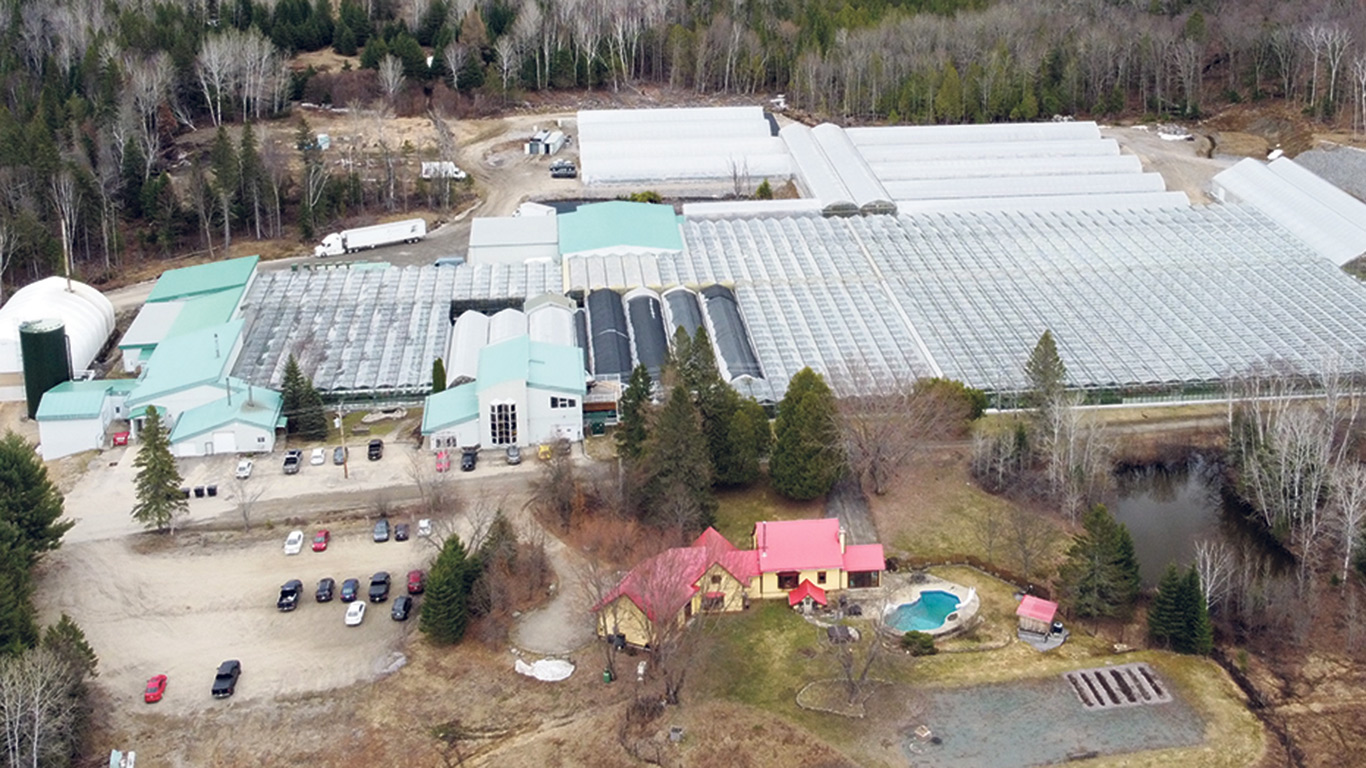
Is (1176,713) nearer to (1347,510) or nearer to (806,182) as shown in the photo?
(1347,510)

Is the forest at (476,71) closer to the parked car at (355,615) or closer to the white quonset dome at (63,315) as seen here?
the white quonset dome at (63,315)

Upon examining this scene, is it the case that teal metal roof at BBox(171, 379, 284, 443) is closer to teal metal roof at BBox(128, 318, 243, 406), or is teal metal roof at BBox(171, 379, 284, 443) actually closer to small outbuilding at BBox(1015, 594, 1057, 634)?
teal metal roof at BBox(128, 318, 243, 406)

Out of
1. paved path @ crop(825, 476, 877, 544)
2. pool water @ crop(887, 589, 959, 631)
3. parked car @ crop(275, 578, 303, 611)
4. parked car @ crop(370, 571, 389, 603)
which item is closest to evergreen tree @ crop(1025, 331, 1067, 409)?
paved path @ crop(825, 476, 877, 544)

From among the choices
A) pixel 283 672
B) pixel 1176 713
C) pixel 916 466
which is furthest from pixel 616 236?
pixel 1176 713

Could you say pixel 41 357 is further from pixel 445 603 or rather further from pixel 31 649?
pixel 445 603

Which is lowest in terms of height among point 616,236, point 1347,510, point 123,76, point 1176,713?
point 1176,713

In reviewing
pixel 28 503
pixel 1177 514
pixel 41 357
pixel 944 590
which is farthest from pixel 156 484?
pixel 1177 514

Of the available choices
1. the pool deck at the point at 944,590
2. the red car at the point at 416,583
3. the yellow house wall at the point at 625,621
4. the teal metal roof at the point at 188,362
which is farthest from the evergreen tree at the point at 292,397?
the pool deck at the point at 944,590
